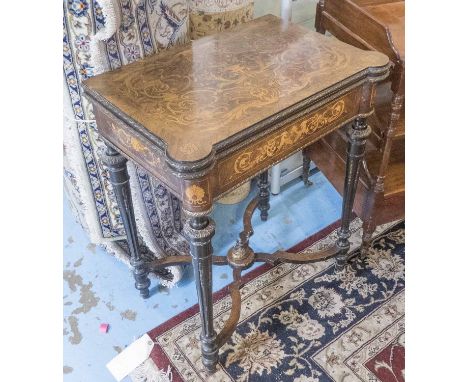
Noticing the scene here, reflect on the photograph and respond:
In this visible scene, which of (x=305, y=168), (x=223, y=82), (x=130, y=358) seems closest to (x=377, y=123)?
(x=305, y=168)

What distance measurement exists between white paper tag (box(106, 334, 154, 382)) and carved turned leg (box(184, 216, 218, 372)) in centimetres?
22

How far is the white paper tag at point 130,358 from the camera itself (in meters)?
1.50

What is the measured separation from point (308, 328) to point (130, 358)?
1.90ft

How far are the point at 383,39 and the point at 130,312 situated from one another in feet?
3.89

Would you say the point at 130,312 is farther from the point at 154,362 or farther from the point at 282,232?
the point at 282,232

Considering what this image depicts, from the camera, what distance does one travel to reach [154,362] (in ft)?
5.01

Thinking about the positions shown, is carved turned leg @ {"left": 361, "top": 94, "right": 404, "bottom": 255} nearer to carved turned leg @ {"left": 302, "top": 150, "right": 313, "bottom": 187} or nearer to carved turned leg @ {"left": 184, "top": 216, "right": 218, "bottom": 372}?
carved turned leg @ {"left": 302, "top": 150, "right": 313, "bottom": 187}

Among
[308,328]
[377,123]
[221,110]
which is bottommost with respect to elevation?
[308,328]

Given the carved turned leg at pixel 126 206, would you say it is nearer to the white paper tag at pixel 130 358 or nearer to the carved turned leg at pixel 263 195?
the white paper tag at pixel 130 358

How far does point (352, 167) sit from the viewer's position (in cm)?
148

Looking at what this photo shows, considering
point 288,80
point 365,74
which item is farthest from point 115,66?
point 365,74

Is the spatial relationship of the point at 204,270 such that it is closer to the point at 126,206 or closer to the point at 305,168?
the point at 126,206

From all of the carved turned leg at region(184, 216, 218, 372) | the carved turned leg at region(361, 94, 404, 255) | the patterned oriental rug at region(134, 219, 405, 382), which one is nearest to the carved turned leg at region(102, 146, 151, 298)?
the patterned oriental rug at region(134, 219, 405, 382)

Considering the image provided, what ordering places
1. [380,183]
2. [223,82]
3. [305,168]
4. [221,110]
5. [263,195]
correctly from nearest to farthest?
[221,110] → [223,82] → [380,183] → [263,195] → [305,168]
